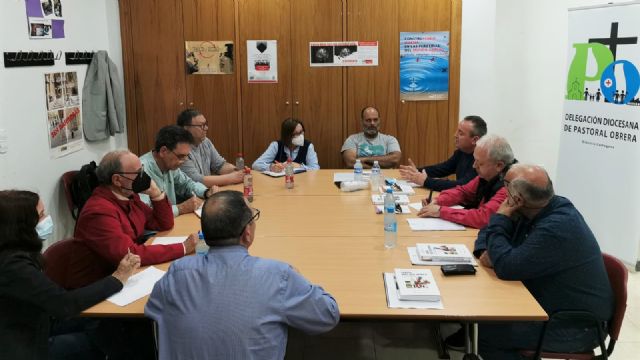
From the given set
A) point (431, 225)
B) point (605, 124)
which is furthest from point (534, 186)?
point (605, 124)

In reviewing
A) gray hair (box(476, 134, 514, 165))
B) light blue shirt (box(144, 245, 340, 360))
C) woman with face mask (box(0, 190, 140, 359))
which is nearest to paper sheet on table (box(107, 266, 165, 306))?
woman with face mask (box(0, 190, 140, 359))

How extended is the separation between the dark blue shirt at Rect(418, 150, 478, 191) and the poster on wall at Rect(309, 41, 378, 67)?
1552 millimetres

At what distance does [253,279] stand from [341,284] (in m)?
0.78

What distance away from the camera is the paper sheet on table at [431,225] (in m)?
3.40

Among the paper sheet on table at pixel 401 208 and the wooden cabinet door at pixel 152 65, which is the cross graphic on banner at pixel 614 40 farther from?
the wooden cabinet door at pixel 152 65

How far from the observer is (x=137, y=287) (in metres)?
2.55

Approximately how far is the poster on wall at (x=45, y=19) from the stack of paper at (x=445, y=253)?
349 centimetres

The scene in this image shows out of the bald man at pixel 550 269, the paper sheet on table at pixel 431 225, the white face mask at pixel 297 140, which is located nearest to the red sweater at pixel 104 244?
the paper sheet on table at pixel 431 225

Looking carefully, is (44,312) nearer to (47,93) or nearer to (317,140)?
(47,93)

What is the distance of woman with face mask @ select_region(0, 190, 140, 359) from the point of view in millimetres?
2094

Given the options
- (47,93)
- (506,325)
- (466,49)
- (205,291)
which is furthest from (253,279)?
(466,49)

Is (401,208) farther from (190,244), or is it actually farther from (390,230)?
(190,244)

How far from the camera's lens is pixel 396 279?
2576mm

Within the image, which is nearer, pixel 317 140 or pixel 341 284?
pixel 341 284
